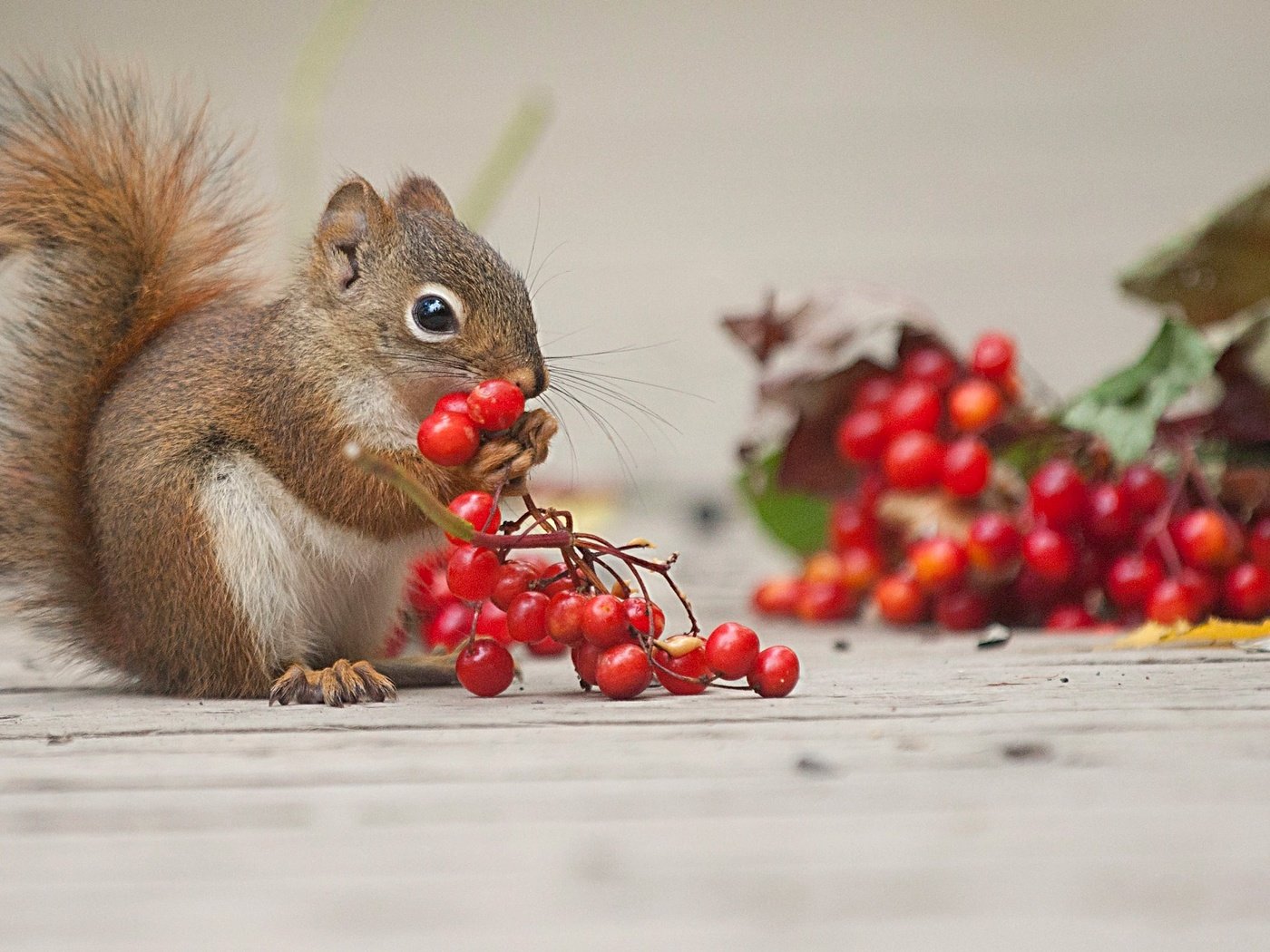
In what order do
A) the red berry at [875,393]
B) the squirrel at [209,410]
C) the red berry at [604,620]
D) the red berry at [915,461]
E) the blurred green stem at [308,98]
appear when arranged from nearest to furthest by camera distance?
the red berry at [604,620] < the squirrel at [209,410] < the red berry at [915,461] < the red berry at [875,393] < the blurred green stem at [308,98]

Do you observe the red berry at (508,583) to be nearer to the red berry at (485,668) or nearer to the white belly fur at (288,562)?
→ the red berry at (485,668)

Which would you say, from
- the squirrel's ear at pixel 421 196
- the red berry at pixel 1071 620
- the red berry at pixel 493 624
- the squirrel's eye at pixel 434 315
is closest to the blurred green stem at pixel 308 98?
the squirrel's ear at pixel 421 196

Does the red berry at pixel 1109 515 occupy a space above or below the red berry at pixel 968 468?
below

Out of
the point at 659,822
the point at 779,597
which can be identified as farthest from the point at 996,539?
the point at 659,822

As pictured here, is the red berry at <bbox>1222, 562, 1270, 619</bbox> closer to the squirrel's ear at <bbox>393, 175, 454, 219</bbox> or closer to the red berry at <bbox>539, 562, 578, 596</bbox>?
the red berry at <bbox>539, 562, 578, 596</bbox>

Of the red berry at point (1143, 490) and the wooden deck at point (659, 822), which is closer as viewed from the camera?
the wooden deck at point (659, 822)

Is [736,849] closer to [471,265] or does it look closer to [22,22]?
[471,265]
